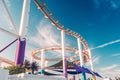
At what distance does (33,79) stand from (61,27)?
66.7 ft

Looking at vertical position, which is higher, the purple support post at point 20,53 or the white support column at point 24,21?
the white support column at point 24,21

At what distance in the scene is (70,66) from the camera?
32594 mm

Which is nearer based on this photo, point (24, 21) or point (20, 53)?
point (20, 53)

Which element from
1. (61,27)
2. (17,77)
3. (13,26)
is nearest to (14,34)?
(13,26)

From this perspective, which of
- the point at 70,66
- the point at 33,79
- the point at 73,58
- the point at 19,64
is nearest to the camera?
the point at 33,79

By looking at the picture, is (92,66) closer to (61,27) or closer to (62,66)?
(62,66)

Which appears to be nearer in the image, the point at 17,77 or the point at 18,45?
the point at 17,77

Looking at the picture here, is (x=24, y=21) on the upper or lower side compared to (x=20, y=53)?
upper

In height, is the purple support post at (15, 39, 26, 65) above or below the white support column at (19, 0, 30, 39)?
below

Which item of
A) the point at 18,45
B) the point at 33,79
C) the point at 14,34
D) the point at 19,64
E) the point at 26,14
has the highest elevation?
the point at 26,14

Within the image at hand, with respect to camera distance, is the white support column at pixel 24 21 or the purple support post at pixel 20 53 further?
the white support column at pixel 24 21

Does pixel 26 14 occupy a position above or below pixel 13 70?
above

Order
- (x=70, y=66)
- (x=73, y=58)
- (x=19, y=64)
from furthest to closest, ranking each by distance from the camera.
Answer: (x=73, y=58)
(x=70, y=66)
(x=19, y=64)

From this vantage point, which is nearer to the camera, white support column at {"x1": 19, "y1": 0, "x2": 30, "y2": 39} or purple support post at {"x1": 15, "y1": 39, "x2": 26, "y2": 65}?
purple support post at {"x1": 15, "y1": 39, "x2": 26, "y2": 65}
